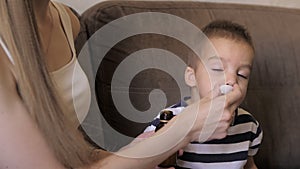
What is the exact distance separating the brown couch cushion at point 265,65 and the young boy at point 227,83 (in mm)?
192

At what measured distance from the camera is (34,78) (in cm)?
83

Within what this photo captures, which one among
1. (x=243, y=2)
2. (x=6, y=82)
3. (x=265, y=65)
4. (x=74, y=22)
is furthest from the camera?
(x=243, y=2)

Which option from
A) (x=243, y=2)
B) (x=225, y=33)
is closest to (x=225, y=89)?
(x=225, y=33)

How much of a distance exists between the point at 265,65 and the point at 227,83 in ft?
1.46

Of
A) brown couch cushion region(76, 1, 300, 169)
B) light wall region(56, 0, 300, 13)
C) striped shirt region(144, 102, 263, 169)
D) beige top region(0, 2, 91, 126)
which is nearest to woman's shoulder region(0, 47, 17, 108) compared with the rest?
beige top region(0, 2, 91, 126)

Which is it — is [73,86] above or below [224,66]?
below

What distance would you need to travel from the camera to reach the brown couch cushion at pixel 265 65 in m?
1.32

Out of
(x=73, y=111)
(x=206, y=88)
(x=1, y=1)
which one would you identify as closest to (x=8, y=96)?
(x=1, y=1)

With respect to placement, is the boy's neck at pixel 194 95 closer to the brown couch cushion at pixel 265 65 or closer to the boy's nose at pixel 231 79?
the boy's nose at pixel 231 79

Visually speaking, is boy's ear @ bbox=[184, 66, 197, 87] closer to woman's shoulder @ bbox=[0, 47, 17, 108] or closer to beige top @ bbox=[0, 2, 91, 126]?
beige top @ bbox=[0, 2, 91, 126]

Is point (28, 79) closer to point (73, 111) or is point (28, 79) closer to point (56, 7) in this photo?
point (73, 111)

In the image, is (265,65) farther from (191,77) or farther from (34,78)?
(34,78)

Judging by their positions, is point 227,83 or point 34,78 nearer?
point 34,78

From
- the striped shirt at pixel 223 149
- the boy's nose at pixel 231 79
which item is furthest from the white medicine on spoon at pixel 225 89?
the striped shirt at pixel 223 149
